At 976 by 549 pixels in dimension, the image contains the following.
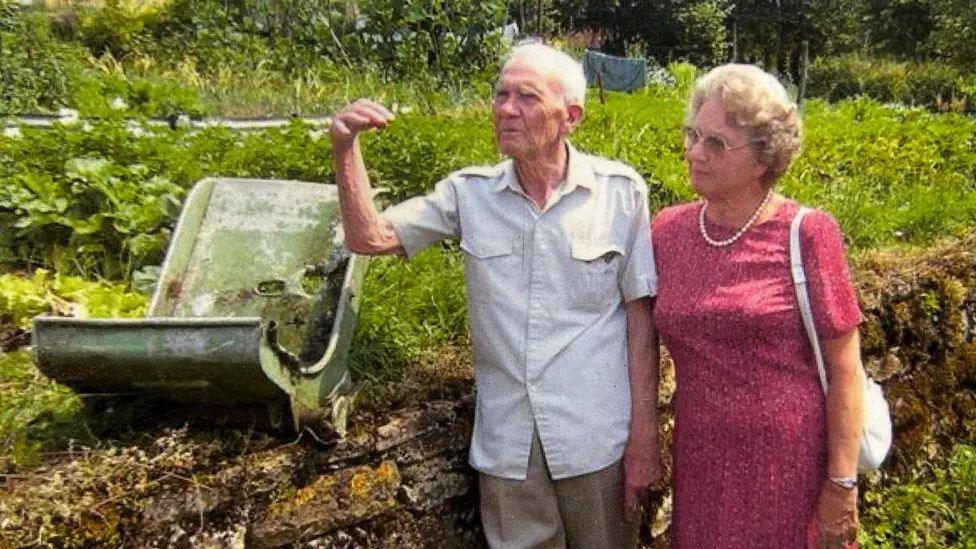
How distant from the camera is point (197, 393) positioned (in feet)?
7.95

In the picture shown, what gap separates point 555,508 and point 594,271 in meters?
0.65

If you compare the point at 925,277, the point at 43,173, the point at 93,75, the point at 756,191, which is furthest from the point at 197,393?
the point at 93,75

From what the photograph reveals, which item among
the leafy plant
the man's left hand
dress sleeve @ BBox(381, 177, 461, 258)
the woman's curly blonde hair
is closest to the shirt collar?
dress sleeve @ BBox(381, 177, 461, 258)

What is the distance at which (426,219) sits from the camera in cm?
251

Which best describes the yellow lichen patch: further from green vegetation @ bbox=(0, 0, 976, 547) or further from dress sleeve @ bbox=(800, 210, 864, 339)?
dress sleeve @ bbox=(800, 210, 864, 339)

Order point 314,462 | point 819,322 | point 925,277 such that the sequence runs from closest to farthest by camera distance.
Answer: point 819,322, point 314,462, point 925,277

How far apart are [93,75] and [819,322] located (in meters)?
7.54

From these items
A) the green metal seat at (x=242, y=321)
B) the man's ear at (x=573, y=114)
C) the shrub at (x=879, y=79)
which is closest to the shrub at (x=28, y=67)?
the green metal seat at (x=242, y=321)

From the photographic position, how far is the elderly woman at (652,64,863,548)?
227cm

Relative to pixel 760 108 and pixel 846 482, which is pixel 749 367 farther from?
pixel 760 108

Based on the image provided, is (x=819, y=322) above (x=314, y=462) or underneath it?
above

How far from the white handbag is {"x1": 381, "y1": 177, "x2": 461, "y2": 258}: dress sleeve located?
0.89 m

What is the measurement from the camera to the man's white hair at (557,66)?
2.39 metres

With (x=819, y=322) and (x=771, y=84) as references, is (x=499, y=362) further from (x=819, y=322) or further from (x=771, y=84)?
(x=771, y=84)
